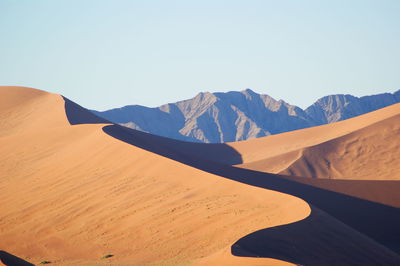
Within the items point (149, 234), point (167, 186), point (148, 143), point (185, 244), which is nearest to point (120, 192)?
point (167, 186)

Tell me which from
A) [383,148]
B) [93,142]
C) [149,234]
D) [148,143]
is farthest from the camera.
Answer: [383,148]

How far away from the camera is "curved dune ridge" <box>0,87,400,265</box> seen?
67.6ft

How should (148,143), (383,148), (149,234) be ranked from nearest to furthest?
(149,234) → (148,143) → (383,148)

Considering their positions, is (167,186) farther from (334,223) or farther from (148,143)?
(148,143)

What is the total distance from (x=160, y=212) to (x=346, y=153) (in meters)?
42.9

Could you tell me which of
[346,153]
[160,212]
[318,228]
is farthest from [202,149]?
[318,228]

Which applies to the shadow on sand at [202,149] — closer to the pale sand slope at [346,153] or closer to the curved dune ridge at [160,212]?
the pale sand slope at [346,153]

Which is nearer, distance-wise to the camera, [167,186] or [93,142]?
[167,186]

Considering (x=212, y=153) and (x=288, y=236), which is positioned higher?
(x=288, y=236)

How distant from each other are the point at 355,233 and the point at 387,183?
16762mm

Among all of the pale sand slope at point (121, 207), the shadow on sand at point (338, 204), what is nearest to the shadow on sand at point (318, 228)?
the shadow on sand at point (338, 204)

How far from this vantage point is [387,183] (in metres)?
39.4

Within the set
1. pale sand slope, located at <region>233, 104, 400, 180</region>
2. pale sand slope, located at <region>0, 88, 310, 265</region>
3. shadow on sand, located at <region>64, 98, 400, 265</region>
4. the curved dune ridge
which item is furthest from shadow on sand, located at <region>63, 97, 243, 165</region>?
pale sand slope, located at <region>0, 88, 310, 265</region>

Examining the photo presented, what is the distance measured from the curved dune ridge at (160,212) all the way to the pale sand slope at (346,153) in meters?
23.9
